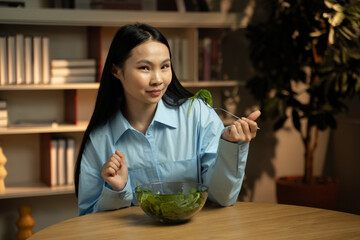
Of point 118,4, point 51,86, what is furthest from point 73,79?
point 118,4

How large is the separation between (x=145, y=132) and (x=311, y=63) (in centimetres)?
187

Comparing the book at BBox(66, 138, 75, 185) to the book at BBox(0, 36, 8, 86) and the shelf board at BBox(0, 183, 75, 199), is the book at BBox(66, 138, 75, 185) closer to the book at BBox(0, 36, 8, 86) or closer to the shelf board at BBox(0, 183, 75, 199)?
the shelf board at BBox(0, 183, 75, 199)

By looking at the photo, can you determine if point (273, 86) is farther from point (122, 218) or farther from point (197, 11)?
point (122, 218)

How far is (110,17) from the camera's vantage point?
3199mm

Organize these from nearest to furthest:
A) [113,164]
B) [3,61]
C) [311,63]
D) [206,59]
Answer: [113,164]
[3,61]
[311,63]
[206,59]

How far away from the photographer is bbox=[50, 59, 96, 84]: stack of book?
10.7 feet

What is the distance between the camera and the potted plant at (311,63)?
316 cm

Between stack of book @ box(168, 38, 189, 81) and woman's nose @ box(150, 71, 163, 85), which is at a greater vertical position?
stack of book @ box(168, 38, 189, 81)

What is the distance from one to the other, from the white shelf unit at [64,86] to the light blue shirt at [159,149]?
4.69ft

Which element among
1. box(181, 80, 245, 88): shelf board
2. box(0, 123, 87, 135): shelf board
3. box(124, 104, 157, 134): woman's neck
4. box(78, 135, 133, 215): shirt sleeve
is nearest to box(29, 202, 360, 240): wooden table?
box(78, 135, 133, 215): shirt sleeve

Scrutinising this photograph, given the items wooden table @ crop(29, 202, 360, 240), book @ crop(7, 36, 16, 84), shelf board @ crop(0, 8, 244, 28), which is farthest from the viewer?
book @ crop(7, 36, 16, 84)

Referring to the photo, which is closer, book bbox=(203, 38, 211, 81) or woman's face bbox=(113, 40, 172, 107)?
woman's face bbox=(113, 40, 172, 107)

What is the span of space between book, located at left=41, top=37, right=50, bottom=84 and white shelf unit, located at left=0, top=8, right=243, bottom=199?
108mm

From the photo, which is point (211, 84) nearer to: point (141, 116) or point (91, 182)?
point (141, 116)
